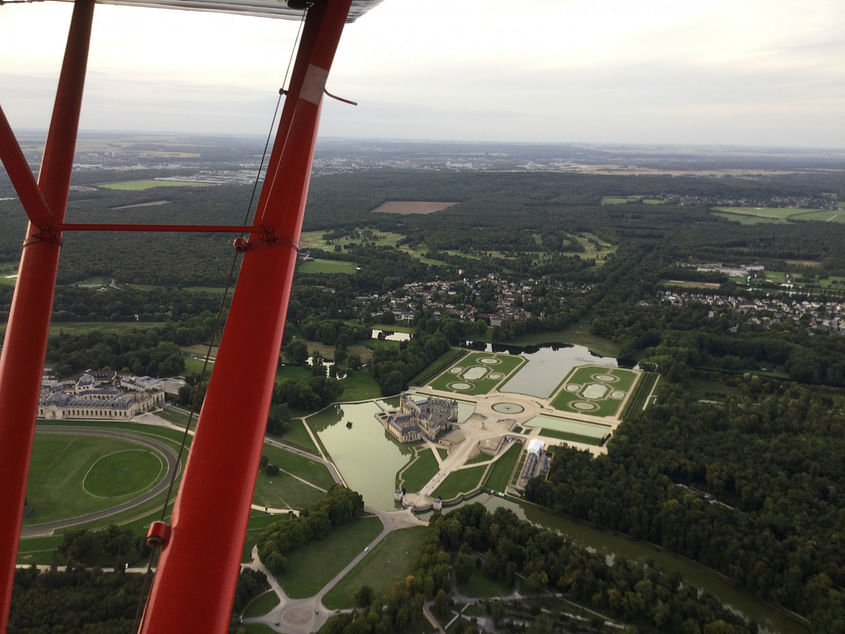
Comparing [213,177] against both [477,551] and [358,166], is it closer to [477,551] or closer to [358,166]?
[358,166]

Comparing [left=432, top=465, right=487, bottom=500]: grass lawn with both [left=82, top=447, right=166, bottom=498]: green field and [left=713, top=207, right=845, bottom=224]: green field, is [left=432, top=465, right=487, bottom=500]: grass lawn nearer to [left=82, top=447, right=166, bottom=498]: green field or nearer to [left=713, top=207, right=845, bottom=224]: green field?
[left=82, top=447, right=166, bottom=498]: green field

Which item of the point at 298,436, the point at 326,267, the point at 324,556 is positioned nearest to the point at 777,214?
the point at 326,267

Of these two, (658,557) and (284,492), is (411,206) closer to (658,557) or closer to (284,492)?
(284,492)

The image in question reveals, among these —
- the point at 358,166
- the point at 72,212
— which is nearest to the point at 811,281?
the point at 72,212

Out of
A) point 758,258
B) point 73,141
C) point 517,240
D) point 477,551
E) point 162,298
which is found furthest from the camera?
point 517,240

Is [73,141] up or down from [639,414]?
up

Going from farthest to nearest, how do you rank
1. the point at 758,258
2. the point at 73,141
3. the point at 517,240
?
1. the point at 517,240
2. the point at 758,258
3. the point at 73,141

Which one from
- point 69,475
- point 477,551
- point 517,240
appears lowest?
point 69,475

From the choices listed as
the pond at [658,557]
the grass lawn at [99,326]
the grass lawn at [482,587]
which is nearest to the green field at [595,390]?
the pond at [658,557]

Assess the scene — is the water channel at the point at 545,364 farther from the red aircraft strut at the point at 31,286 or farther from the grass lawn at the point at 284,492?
the red aircraft strut at the point at 31,286
